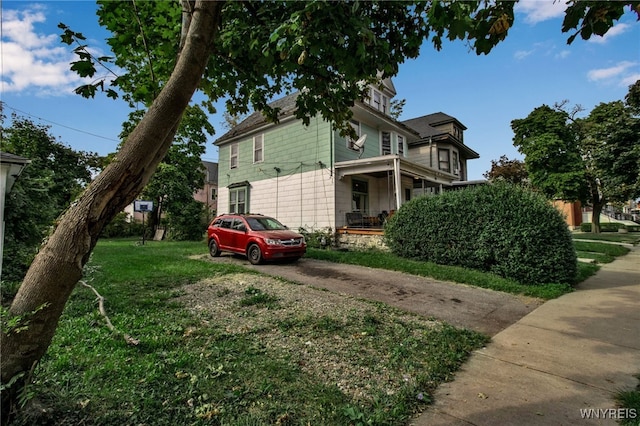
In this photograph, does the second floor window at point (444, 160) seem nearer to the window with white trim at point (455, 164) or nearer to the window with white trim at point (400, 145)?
the window with white trim at point (455, 164)

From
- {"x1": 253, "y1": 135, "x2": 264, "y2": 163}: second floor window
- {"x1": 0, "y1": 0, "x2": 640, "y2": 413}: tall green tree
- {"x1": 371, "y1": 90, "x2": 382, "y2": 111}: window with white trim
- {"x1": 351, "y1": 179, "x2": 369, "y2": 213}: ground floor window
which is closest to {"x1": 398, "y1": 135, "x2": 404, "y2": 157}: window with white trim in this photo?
{"x1": 371, "y1": 90, "x2": 382, "y2": 111}: window with white trim

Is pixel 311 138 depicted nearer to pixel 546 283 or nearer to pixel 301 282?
pixel 301 282

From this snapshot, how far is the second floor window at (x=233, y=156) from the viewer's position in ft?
60.4

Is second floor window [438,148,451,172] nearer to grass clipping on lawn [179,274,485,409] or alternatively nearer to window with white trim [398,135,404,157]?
window with white trim [398,135,404,157]

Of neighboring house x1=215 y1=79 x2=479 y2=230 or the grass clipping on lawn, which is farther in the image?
neighboring house x1=215 y1=79 x2=479 y2=230

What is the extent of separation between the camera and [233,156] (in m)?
18.5

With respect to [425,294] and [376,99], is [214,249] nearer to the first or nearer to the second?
[425,294]

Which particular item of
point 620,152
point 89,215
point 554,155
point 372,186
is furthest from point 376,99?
point 554,155

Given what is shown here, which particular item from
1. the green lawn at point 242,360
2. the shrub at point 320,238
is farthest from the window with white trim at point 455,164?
the green lawn at point 242,360

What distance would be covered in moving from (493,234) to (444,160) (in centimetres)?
1363

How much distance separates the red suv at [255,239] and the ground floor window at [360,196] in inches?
202

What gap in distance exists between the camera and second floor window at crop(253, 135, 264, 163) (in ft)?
55.0

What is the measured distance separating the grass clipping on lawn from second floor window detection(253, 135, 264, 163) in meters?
11.6

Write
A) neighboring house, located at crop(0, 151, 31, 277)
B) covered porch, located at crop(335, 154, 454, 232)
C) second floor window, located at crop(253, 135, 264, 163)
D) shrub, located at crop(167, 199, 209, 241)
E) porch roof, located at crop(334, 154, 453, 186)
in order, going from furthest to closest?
shrub, located at crop(167, 199, 209, 241) < second floor window, located at crop(253, 135, 264, 163) < covered porch, located at crop(335, 154, 454, 232) < porch roof, located at crop(334, 154, 453, 186) < neighboring house, located at crop(0, 151, 31, 277)
